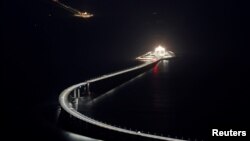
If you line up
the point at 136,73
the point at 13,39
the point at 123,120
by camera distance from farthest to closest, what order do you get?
the point at 13,39
the point at 136,73
the point at 123,120

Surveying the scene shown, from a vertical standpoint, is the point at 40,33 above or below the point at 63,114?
above

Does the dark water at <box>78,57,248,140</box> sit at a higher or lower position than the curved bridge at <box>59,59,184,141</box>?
lower

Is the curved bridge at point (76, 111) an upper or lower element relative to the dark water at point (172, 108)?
upper

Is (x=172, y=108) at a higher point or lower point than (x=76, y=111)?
lower

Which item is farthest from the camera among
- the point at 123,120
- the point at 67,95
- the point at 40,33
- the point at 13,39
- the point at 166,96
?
the point at 40,33

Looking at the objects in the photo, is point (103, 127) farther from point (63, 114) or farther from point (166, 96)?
point (166, 96)

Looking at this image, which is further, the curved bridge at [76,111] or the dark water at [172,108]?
the dark water at [172,108]

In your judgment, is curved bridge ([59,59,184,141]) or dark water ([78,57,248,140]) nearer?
curved bridge ([59,59,184,141])

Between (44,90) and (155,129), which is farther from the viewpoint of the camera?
(44,90)

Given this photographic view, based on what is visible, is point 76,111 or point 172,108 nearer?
point 76,111

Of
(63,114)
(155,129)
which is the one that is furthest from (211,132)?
(63,114)
